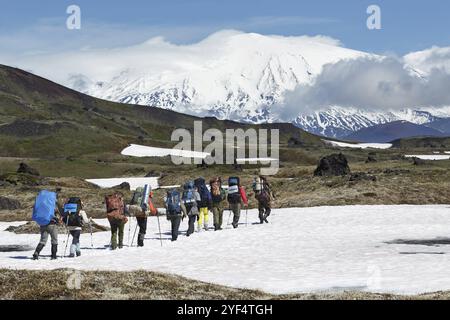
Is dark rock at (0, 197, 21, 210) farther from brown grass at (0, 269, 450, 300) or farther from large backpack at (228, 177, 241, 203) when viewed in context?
brown grass at (0, 269, 450, 300)

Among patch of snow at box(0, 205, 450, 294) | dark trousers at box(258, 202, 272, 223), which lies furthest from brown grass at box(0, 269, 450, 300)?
dark trousers at box(258, 202, 272, 223)

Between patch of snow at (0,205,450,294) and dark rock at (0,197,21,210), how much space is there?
567 inches

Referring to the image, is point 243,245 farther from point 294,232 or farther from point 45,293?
point 45,293

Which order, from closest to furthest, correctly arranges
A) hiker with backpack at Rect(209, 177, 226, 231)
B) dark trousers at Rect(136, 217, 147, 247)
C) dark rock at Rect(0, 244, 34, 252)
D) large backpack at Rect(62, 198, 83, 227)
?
large backpack at Rect(62, 198, 83, 227)
dark trousers at Rect(136, 217, 147, 247)
dark rock at Rect(0, 244, 34, 252)
hiker with backpack at Rect(209, 177, 226, 231)

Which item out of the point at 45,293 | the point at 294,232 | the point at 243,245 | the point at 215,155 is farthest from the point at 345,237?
the point at 215,155

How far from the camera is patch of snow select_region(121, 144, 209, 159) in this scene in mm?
169438

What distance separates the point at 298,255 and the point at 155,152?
15599 cm

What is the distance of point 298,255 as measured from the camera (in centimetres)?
2717

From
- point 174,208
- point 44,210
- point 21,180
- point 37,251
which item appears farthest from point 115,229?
point 21,180

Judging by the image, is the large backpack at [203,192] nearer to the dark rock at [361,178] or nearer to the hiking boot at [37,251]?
the hiking boot at [37,251]

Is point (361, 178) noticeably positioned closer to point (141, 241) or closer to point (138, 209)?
point (141, 241)
